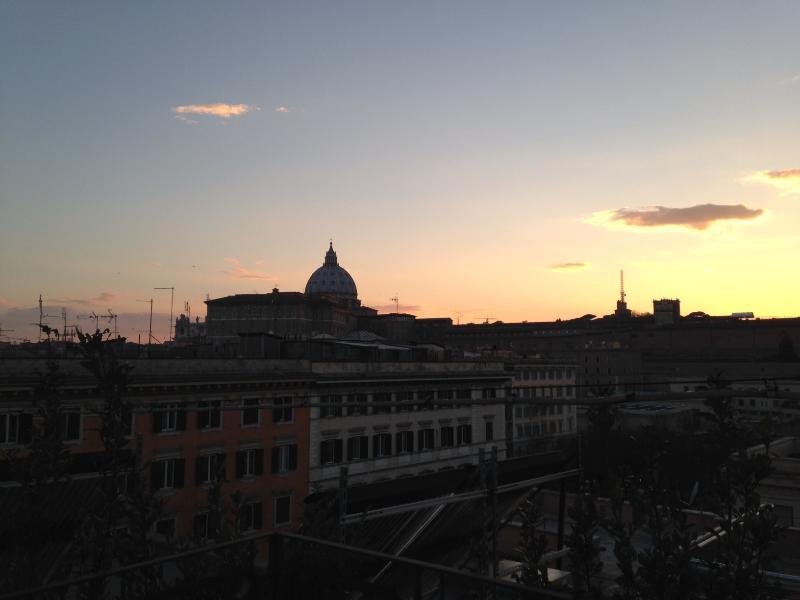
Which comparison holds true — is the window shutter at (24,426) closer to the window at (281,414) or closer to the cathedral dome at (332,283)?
the window at (281,414)

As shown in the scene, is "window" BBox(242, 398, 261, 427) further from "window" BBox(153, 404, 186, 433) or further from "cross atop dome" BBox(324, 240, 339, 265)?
"cross atop dome" BBox(324, 240, 339, 265)

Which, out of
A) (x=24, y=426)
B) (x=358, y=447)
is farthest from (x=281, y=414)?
(x=24, y=426)

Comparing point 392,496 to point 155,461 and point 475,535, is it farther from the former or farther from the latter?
point 155,461

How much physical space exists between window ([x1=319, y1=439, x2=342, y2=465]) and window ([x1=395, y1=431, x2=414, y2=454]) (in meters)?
4.06

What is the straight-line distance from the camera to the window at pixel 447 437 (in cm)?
3759

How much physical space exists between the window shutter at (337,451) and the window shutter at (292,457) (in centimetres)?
247

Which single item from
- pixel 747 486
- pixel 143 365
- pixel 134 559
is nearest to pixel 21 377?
pixel 143 365

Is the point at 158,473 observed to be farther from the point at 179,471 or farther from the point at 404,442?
the point at 404,442

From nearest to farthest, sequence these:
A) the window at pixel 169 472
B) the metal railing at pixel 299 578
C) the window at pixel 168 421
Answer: the metal railing at pixel 299 578, the window at pixel 169 472, the window at pixel 168 421

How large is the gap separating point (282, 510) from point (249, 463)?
8.77 feet

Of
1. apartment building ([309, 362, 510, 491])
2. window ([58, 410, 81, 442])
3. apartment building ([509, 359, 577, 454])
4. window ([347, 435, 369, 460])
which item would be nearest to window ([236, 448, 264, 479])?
apartment building ([309, 362, 510, 491])

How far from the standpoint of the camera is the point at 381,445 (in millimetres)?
33812

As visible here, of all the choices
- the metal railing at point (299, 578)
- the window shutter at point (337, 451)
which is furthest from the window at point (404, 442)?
the metal railing at point (299, 578)

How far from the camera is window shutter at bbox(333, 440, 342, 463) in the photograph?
103 ft
